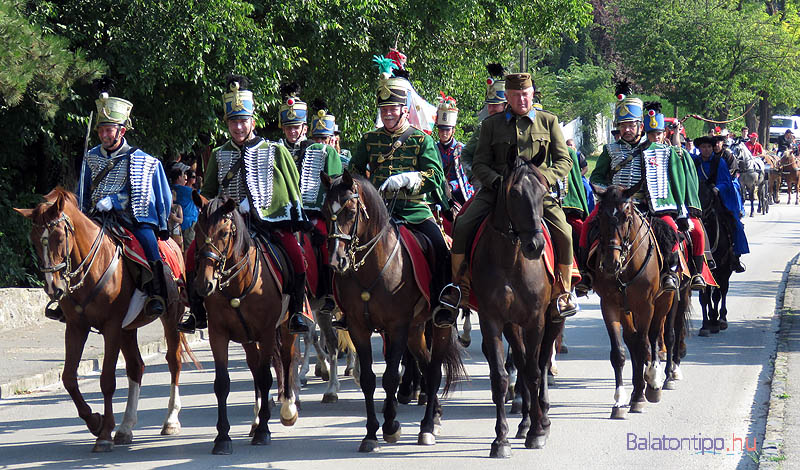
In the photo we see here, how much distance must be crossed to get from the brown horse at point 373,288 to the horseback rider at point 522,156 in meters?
0.42

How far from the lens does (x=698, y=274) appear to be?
39.1 feet

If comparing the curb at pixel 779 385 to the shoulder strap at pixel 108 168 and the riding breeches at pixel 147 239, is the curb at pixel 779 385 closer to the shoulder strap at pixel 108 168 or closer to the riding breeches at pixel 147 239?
the riding breeches at pixel 147 239

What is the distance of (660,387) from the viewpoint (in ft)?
34.8

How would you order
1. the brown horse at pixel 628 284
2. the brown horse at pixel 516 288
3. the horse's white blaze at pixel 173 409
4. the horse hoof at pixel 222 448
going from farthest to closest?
the brown horse at pixel 628 284 < the horse's white blaze at pixel 173 409 < the horse hoof at pixel 222 448 < the brown horse at pixel 516 288

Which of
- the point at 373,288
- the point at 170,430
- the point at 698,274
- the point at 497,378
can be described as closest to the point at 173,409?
the point at 170,430

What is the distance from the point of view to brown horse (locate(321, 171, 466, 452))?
838cm

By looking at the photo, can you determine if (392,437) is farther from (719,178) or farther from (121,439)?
(719,178)

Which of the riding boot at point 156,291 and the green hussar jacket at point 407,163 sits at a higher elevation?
the green hussar jacket at point 407,163

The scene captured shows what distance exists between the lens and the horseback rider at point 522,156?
354 inches

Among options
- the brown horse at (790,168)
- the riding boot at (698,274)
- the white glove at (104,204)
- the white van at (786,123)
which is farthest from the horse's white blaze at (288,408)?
the white van at (786,123)

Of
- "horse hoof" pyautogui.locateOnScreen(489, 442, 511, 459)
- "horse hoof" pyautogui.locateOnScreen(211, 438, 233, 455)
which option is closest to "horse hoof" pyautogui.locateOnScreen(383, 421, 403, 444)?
"horse hoof" pyautogui.locateOnScreen(489, 442, 511, 459)

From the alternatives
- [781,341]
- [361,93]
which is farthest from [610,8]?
[781,341]

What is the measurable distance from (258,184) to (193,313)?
123 centimetres

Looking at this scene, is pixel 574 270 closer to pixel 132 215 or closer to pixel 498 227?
pixel 498 227
